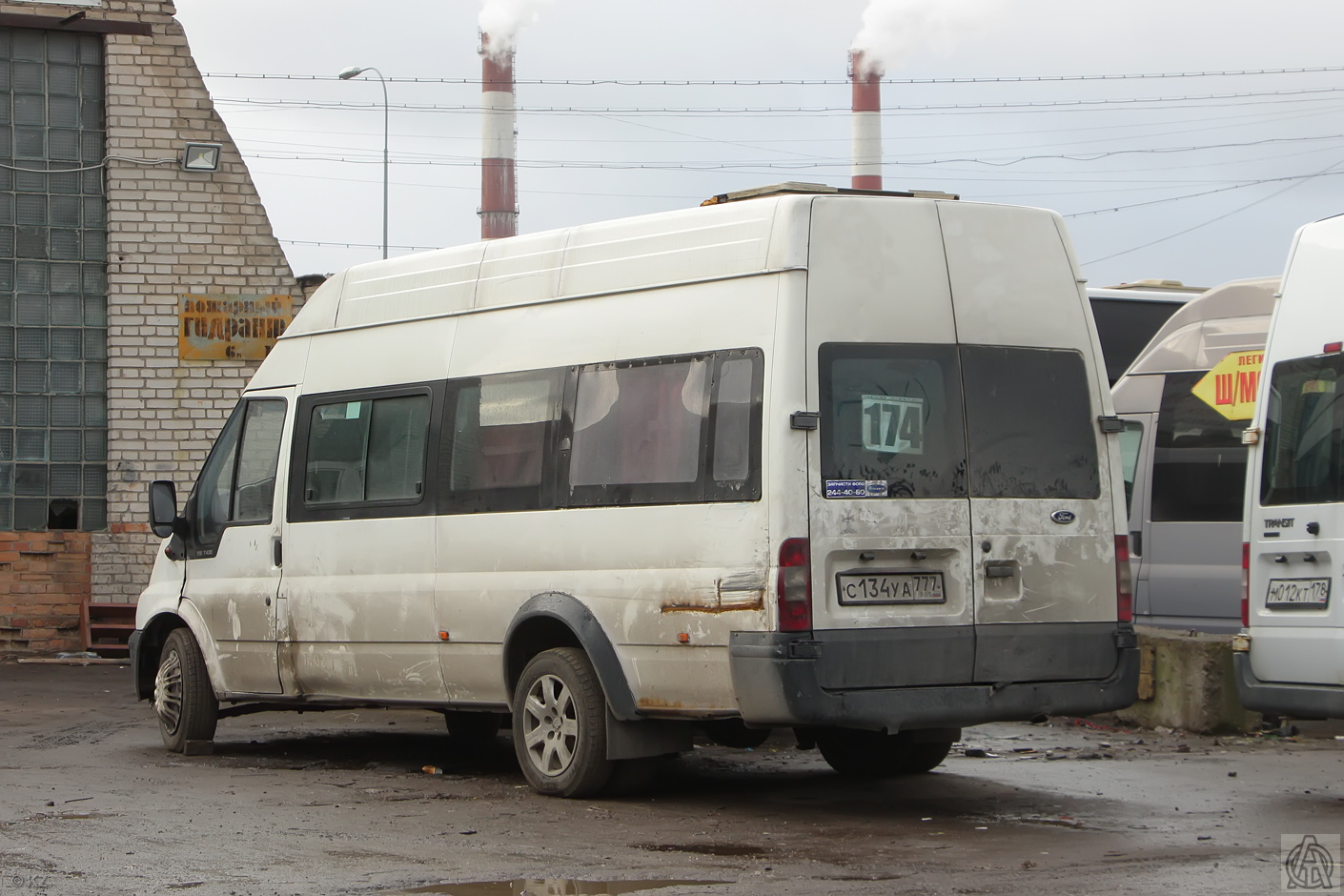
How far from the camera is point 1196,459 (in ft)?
40.2

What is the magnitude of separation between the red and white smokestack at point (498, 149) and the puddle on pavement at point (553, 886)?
4038 centimetres

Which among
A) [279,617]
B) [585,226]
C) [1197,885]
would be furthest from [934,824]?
[279,617]

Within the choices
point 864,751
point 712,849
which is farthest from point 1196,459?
point 712,849

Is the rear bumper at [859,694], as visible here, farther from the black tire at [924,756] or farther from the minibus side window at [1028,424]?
the black tire at [924,756]

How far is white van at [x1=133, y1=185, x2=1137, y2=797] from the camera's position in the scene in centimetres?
702

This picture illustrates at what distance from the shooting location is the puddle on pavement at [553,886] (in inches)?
225

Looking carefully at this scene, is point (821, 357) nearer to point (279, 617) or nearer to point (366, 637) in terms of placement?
point (366, 637)

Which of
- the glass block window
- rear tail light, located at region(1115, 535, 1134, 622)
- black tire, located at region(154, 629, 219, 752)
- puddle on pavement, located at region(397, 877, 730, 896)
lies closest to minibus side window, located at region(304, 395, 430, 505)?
black tire, located at region(154, 629, 219, 752)

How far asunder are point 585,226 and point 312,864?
331 cm

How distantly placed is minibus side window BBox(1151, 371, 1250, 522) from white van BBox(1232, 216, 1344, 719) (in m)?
3.94

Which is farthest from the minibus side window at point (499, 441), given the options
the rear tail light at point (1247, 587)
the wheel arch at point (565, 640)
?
the rear tail light at point (1247, 587)

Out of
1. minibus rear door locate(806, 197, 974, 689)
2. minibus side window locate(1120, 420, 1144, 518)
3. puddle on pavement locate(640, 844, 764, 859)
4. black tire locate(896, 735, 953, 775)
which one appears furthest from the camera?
minibus side window locate(1120, 420, 1144, 518)

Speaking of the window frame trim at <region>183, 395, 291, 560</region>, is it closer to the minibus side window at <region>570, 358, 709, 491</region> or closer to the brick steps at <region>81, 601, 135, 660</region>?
the minibus side window at <region>570, 358, 709, 491</region>

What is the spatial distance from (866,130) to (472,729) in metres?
35.1
